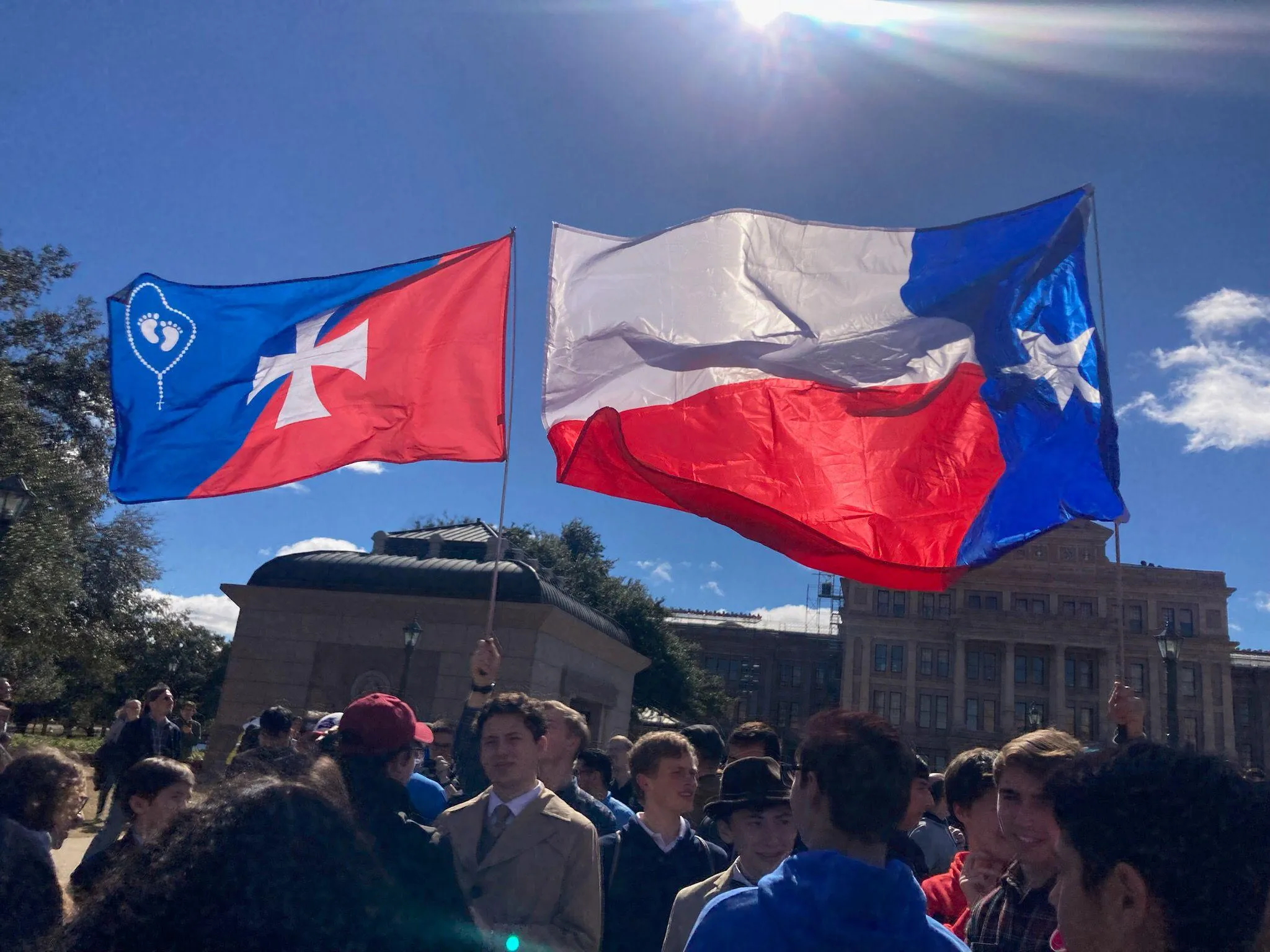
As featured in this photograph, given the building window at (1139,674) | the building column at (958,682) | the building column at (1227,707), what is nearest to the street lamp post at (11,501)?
the building column at (958,682)

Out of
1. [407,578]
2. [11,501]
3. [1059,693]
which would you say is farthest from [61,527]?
[1059,693]

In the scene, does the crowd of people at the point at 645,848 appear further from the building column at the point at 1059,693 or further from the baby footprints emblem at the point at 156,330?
the building column at the point at 1059,693

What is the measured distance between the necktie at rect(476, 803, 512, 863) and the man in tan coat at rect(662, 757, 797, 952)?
693mm

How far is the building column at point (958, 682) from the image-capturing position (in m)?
71.9

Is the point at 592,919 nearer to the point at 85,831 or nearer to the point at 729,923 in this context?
the point at 729,923

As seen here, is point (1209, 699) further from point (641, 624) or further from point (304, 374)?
point (304, 374)

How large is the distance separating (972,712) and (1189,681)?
55.5 ft

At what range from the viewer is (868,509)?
5785 millimetres

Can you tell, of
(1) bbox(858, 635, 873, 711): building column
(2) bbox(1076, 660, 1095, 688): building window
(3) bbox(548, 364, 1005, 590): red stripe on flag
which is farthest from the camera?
(1) bbox(858, 635, 873, 711): building column

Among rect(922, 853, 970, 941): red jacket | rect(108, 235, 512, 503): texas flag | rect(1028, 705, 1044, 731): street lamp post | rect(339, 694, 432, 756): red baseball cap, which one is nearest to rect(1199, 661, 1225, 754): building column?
rect(1028, 705, 1044, 731): street lamp post

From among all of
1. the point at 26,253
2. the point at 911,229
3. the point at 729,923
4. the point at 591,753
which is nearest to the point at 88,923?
the point at 729,923

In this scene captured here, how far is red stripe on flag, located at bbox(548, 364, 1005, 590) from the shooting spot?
5.73 m

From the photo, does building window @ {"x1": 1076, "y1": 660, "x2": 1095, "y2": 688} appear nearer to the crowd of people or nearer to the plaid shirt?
the crowd of people

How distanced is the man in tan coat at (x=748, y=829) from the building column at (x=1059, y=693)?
76.5 m
